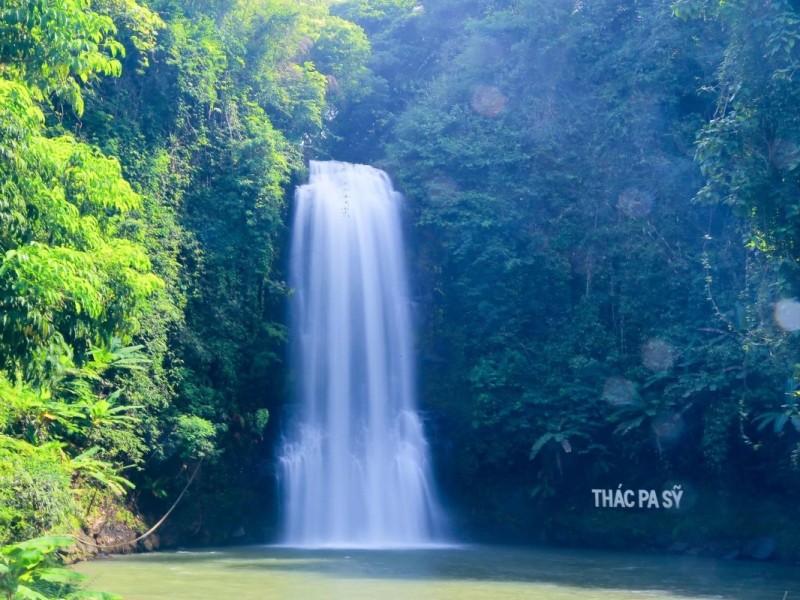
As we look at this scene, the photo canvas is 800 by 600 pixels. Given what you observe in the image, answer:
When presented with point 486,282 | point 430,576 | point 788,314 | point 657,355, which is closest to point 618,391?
point 657,355

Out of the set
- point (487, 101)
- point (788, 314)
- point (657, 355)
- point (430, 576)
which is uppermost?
point (487, 101)

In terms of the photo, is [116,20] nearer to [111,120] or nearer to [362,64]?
[111,120]

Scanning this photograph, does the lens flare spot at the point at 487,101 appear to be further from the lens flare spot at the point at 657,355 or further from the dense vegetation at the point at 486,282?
the lens flare spot at the point at 657,355

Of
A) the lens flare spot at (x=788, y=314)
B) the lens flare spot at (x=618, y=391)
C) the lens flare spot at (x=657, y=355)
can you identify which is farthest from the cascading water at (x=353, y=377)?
the lens flare spot at (x=788, y=314)

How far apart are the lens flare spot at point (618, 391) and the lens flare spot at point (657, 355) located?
2.65 feet

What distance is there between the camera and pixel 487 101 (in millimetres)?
25578

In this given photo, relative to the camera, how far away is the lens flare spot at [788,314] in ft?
35.7

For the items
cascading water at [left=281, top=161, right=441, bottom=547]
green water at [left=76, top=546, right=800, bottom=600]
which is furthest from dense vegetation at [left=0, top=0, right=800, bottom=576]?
green water at [left=76, top=546, right=800, bottom=600]

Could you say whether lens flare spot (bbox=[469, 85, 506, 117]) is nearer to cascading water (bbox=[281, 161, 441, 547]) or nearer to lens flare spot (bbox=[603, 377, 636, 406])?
cascading water (bbox=[281, 161, 441, 547])

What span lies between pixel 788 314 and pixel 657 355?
9.22 m

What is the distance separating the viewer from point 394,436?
20.2 meters

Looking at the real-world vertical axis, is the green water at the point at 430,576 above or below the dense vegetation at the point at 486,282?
below

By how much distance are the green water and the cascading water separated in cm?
178

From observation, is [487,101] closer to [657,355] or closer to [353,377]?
[657,355]
